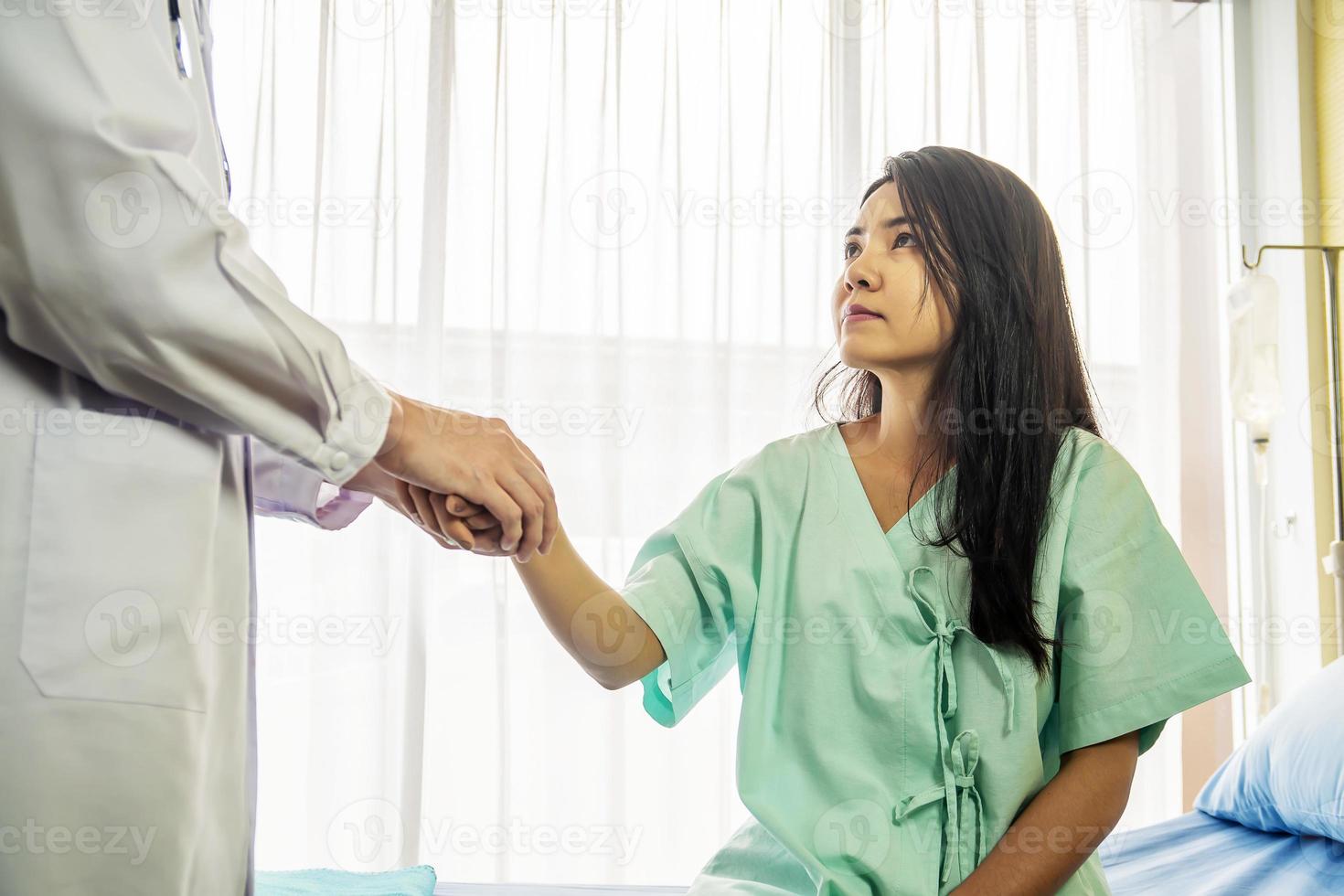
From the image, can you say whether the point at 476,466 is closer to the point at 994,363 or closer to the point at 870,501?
the point at 870,501

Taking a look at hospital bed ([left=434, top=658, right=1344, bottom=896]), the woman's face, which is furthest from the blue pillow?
the woman's face

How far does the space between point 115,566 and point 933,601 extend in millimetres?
805

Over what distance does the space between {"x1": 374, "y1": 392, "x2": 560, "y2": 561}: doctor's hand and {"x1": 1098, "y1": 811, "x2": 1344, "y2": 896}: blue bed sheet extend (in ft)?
3.12

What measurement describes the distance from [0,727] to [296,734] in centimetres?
177

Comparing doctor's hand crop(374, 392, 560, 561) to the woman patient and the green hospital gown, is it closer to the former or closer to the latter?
the woman patient

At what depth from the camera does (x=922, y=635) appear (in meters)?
1.08

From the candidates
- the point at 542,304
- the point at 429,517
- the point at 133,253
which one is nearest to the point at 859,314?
the point at 429,517

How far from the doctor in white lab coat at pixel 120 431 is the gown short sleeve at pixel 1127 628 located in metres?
0.79

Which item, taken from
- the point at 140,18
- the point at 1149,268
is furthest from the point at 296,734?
the point at 1149,268

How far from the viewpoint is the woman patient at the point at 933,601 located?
1.03 m

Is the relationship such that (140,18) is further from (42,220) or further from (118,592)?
(118,592)

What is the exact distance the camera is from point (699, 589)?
116cm

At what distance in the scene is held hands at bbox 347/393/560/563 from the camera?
861mm

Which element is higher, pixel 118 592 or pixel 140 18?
pixel 140 18
